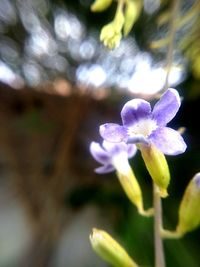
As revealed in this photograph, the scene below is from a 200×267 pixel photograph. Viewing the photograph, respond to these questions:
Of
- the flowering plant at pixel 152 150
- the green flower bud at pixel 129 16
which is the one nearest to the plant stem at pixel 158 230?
the flowering plant at pixel 152 150

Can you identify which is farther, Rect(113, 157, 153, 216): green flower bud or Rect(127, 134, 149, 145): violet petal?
Rect(113, 157, 153, 216): green flower bud


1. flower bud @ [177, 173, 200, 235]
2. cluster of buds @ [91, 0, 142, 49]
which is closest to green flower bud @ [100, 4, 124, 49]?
cluster of buds @ [91, 0, 142, 49]

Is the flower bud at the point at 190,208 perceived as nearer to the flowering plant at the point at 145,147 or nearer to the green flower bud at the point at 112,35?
the flowering plant at the point at 145,147

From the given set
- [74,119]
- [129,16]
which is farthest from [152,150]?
[74,119]

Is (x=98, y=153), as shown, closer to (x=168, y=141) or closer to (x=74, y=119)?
(x=168, y=141)

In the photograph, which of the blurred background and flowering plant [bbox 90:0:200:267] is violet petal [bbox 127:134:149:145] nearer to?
flowering plant [bbox 90:0:200:267]
